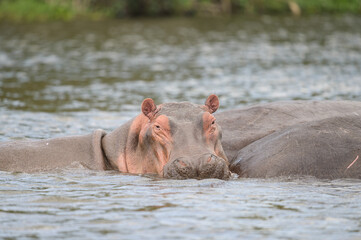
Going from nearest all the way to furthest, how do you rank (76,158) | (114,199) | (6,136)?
(114,199), (76,158), (6,136)

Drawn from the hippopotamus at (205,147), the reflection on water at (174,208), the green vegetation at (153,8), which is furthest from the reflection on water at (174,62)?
the reflection on water at (174,208)

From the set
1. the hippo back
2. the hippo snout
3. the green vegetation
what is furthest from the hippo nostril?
the green vegetation

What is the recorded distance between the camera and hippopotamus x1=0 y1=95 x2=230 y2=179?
770 centimetres

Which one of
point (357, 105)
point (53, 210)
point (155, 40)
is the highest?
point (155, 40)

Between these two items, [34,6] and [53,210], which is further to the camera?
[34,6]

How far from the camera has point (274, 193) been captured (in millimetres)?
7289

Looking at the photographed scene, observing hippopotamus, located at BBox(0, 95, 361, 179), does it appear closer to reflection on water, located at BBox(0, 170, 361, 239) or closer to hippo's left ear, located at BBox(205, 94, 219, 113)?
hippo's left ear, located at BBox(205, 94, 219, 113)

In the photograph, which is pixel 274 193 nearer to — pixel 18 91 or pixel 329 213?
pixel 329 213

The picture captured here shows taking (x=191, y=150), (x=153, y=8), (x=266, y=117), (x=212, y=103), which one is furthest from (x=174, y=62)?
(x=153, y=8)

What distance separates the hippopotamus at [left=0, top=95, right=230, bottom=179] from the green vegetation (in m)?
29.7

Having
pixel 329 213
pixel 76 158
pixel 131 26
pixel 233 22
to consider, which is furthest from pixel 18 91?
pixel 233 22

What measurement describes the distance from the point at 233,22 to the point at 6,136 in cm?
2697

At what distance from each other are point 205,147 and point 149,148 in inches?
30.9

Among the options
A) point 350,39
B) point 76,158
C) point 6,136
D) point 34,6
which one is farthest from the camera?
point 34,6
